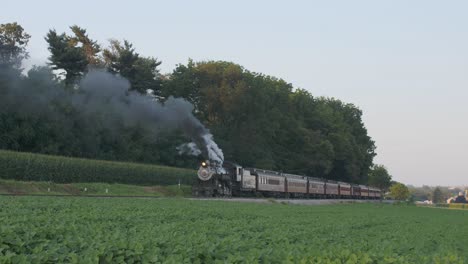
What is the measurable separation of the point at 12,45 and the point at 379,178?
120m

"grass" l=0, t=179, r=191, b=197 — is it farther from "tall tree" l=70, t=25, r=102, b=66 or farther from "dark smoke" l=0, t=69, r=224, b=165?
"tall tree" l=70, t=25, r=102, b=66

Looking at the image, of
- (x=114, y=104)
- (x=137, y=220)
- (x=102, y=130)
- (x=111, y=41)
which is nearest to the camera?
(x=137, y=220)

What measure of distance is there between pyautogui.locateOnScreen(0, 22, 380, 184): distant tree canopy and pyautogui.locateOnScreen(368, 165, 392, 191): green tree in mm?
22858

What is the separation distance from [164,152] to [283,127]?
38.0 m

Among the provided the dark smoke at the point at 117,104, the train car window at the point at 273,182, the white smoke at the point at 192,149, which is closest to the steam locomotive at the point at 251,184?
the train car window at the point at 273,182

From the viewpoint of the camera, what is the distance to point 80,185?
46.6 m

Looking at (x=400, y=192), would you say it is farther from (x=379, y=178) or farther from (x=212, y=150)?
(x=212, y=150)

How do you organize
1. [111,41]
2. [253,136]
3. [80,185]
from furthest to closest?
[253,136] < [111,41] < [80,185]

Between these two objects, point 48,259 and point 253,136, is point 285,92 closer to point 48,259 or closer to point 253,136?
point 253,136

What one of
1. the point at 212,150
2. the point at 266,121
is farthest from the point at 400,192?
the point at 212,150

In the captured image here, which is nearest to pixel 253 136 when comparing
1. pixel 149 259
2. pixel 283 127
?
pixel 283 127

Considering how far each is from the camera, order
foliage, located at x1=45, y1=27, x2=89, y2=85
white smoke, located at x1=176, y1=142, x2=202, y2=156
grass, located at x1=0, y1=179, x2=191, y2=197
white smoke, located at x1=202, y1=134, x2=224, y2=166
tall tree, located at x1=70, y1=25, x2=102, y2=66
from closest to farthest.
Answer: grass, located at x1=0, y1=179, x2=191, y2=197
white smoke, located at x1=202, y1=134, x2=224, y2=166
white smoke, located at x1=176, y1=142, x2=202, y2=156
foliage, located at x1=45, y1=27, x2=89, y2=85
tall tree, located at x1=70, y1=25, x2=102, y2=66

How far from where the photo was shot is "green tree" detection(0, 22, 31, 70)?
52.6m

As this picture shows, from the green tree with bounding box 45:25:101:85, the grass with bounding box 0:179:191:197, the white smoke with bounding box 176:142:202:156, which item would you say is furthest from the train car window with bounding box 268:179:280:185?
the green tree with bounding box 45:25:101:85
